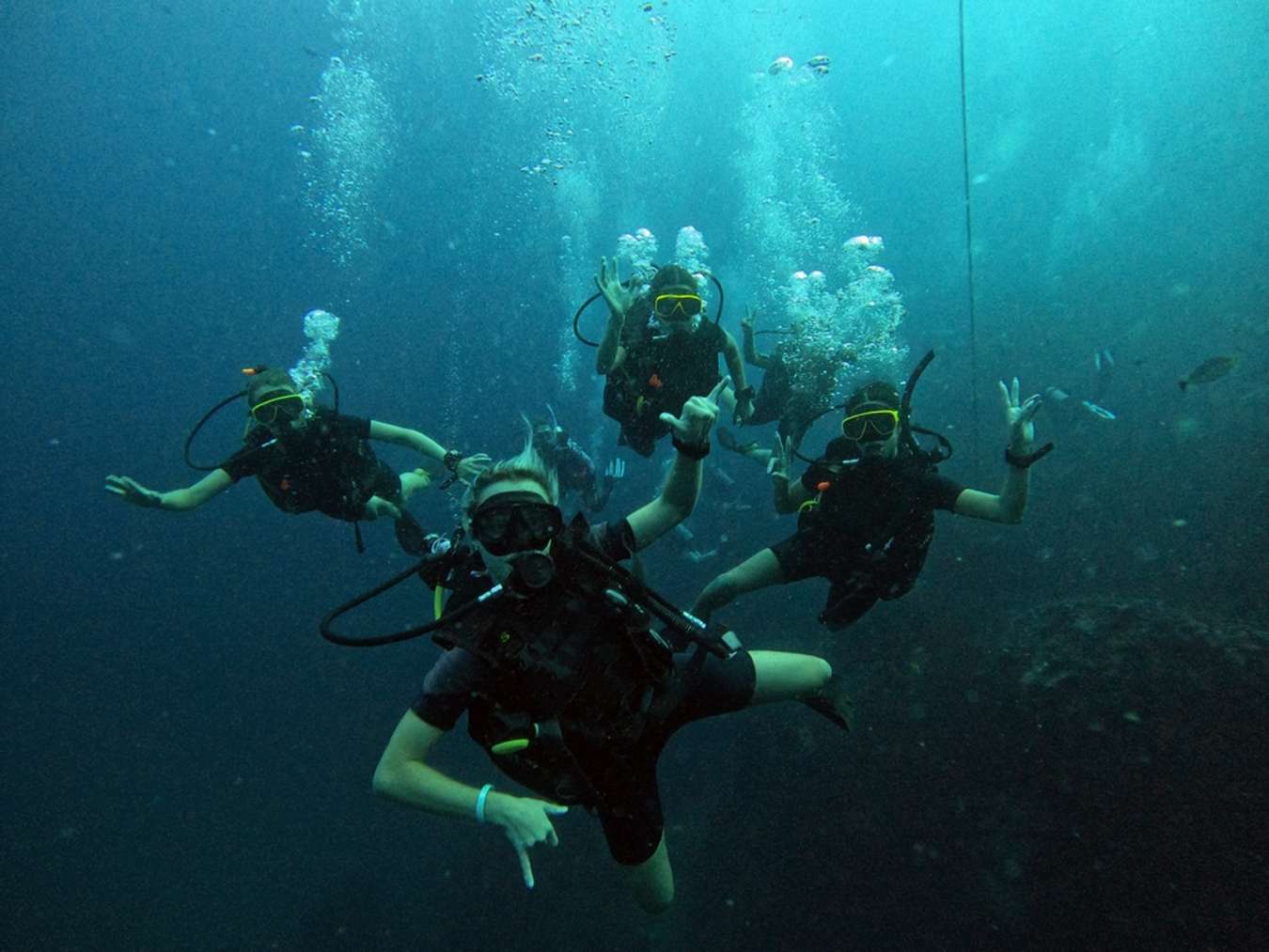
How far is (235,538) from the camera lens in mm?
39688

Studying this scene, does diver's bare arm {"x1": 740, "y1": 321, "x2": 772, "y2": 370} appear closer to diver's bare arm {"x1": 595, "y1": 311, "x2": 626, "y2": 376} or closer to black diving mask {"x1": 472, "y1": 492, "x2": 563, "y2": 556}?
diver's bare arm {"x1": 595, "y1": 311, "x2": 626, "y2": 376}

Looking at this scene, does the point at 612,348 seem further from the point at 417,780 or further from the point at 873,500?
the point at 417,780

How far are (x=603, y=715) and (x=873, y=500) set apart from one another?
3121 mm

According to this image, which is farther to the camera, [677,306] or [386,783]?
[677,306]

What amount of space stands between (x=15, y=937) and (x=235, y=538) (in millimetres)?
27778

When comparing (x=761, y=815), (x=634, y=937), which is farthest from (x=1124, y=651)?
(x=634, y=937)

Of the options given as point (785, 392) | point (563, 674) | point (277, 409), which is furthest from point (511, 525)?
point (785, 392)

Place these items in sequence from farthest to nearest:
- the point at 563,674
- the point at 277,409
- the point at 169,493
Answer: the point at 277,409
the point at 169,493
the point at 563,674

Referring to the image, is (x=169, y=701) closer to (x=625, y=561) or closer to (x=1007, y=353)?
(x=625, y=561)

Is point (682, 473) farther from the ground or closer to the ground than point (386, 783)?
farther from the ground

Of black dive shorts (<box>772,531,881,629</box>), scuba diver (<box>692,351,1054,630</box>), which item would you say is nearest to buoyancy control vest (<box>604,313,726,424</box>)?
scuba diver (<box>692,351,1054,630</box>)

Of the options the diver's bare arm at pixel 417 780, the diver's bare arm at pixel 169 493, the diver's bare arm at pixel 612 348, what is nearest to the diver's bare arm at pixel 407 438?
the diver's bare arm at pixel 169 493

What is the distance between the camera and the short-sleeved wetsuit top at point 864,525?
15.5 ft

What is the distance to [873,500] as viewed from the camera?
15.9 feet
